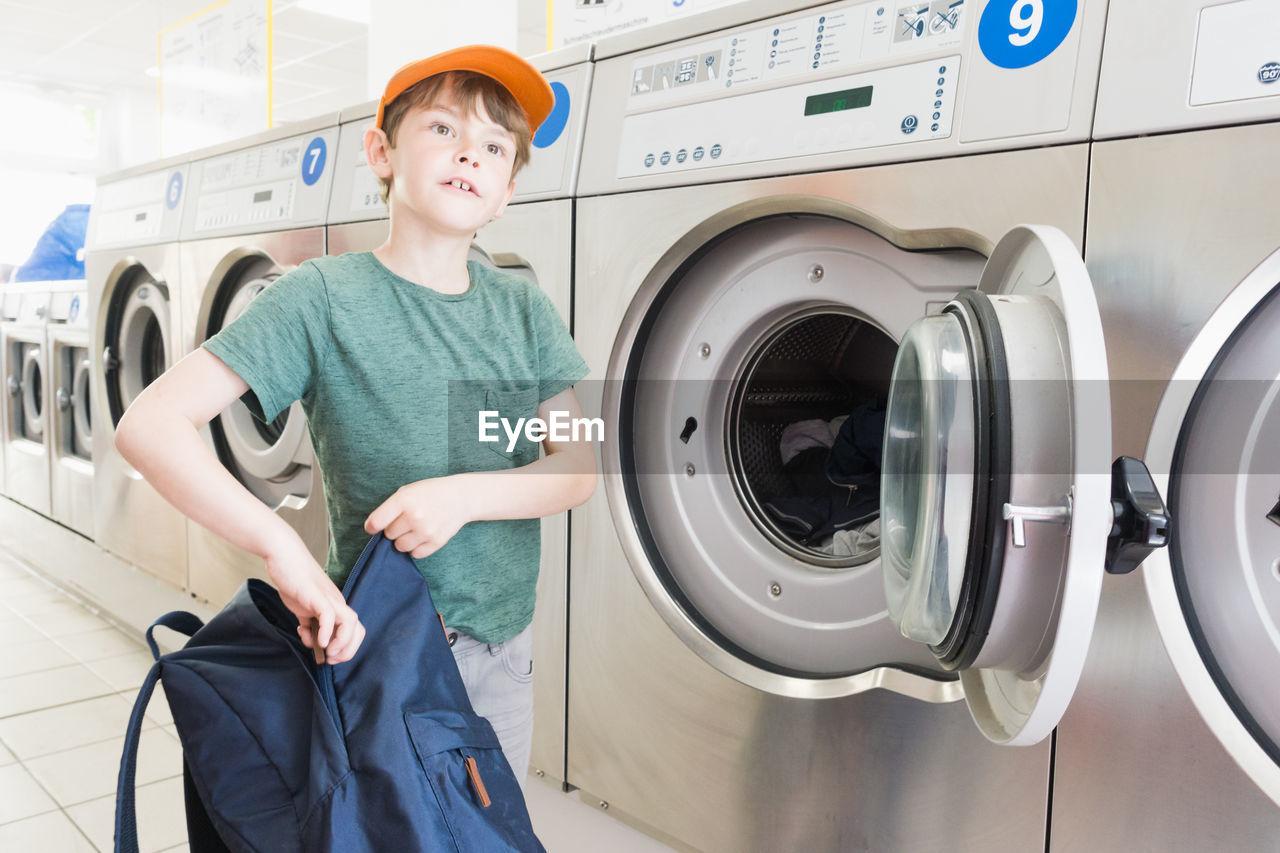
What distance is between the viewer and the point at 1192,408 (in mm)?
825

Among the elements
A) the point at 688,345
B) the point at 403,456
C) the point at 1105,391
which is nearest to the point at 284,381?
the point at 403,456

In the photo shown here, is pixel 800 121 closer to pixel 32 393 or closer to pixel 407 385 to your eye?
pixel 407 385

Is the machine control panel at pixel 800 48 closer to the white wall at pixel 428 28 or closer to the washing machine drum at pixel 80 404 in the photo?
the white wall at pixel 428 28

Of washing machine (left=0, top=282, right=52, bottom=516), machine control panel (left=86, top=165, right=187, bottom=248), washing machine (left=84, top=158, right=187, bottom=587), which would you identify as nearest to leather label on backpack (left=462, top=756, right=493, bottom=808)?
washing machine (left=84, top=158, right=187, bottom=587)

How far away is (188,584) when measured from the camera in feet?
7.59

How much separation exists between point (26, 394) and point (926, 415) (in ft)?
12.5

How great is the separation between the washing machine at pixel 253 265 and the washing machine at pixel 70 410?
3.16ft

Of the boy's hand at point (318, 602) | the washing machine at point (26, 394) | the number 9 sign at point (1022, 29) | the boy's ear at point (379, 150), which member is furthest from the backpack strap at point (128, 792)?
the washing machine at point (26, 394)

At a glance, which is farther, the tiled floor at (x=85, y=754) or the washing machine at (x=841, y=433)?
the tiled floor at (x=85, y=754)

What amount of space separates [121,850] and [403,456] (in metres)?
0.41

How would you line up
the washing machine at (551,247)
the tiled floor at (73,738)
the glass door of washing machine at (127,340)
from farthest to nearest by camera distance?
the glass door of washing machine at (127,340)
the tiled floor at (73,738)
the washing machine at (551,247)

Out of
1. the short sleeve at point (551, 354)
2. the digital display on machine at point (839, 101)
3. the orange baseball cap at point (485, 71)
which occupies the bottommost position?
the short sleeve at point (551, 354)

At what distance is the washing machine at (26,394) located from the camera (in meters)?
3.25

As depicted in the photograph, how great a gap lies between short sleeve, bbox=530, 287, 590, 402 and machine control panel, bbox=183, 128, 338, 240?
990 mm
